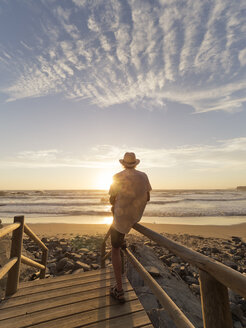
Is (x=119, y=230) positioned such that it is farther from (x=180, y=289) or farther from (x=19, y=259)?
(x=180, y=289)

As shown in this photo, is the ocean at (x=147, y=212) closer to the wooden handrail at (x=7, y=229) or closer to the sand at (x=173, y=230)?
the sand at (x=173, y=230)

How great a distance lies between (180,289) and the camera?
4.04 meters

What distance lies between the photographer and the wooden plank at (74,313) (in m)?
2.55

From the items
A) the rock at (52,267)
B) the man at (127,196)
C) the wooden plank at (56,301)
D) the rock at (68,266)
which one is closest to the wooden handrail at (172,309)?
the man at (127,196)

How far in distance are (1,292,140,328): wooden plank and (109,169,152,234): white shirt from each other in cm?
116

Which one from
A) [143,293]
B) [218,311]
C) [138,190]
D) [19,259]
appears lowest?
[143,293]

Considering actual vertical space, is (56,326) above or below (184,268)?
above

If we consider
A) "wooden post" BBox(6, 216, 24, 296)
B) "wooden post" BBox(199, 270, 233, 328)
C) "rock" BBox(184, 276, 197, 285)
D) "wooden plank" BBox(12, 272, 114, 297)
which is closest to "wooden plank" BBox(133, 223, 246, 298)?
"wooden post" BBox(199, 270, 233, 328)

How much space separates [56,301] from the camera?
10.1 feet

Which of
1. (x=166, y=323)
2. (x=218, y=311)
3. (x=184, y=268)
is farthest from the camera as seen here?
(x=184, y=268)

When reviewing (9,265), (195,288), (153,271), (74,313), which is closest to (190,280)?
(195,288)

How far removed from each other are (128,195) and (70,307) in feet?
6.33

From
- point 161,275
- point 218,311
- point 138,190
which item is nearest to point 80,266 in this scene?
point 161,275

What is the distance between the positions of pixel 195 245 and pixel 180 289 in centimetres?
612
